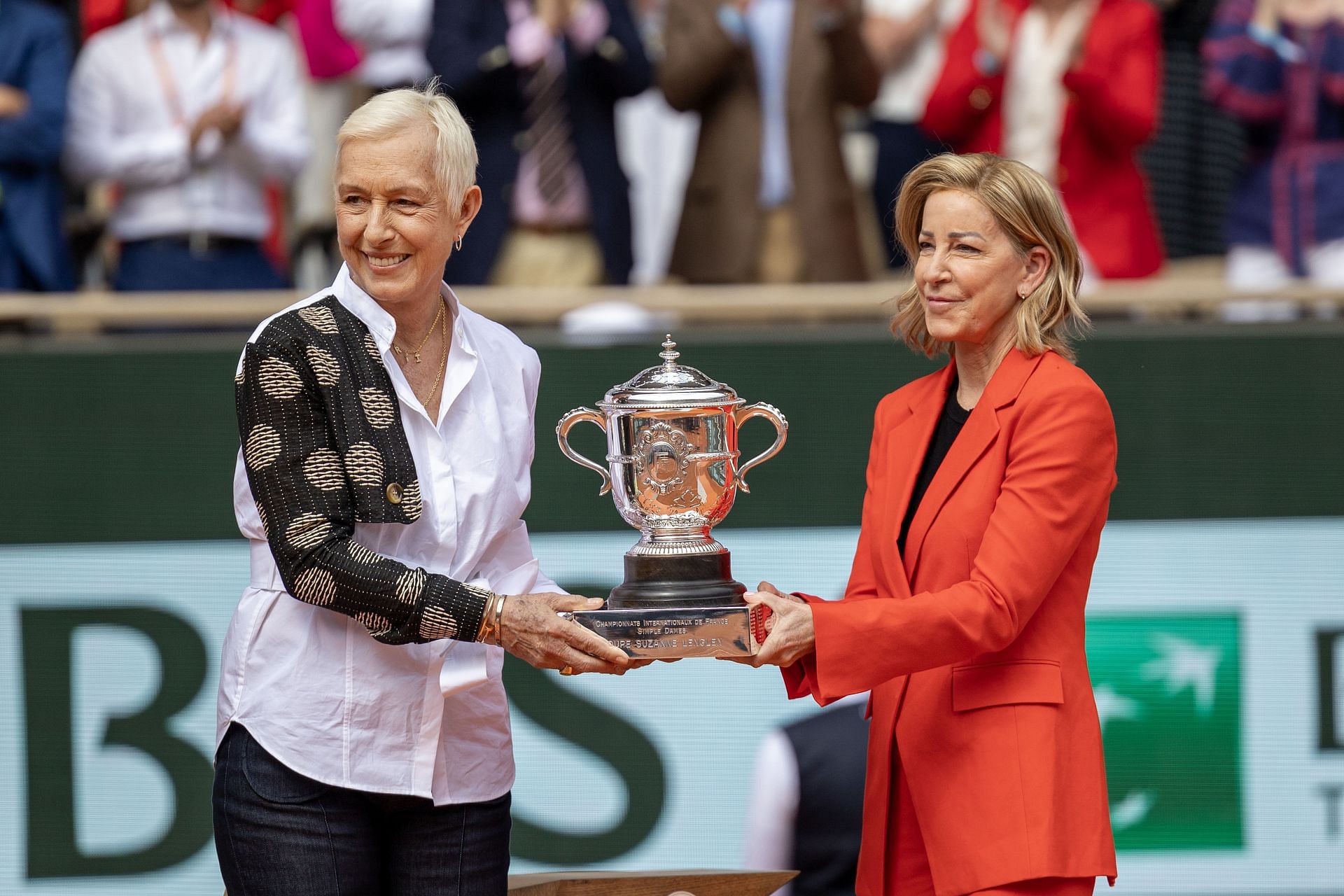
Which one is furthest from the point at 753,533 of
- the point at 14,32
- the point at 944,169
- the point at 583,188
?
the point at 14,32

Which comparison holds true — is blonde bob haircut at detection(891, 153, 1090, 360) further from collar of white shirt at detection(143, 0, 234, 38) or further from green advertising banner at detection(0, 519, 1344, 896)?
collar of white shirt at detection(143, 0, 234, 38)

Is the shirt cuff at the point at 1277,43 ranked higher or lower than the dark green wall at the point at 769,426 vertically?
higher

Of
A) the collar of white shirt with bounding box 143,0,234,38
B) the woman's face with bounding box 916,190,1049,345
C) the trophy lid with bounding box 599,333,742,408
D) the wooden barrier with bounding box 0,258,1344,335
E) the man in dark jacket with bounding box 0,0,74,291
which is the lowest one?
the trophy lid with bounding box 599,333,742,408

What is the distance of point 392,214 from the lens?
8.20 ft

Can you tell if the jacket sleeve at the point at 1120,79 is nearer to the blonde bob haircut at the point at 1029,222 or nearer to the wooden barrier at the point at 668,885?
the blonde bob haircut at the point at 1029,222

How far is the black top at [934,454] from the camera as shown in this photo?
106 inches

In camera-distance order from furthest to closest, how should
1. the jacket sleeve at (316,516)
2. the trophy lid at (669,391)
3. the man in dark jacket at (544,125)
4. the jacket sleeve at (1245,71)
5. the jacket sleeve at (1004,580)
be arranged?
the jacket sleeve at (1245,71), the man in dark jacket at (544,125), the trophy lid at (669,391), the jacket sleeve at (1004,580), the jacket sleeve at (316,516)

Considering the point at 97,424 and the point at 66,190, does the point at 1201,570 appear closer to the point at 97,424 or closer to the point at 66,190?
the point at 97,424

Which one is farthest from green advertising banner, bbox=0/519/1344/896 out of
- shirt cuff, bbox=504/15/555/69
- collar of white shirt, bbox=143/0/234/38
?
collar of white shirt, bbox=143/0/234/38

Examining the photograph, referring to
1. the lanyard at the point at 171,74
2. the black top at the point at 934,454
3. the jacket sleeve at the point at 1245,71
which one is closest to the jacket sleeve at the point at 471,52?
the lanyard at the point at 171,74

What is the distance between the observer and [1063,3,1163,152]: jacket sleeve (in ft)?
16.2

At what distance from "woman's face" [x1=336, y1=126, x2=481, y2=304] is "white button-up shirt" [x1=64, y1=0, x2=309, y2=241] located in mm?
2620

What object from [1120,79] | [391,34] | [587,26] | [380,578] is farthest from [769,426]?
[380,578]

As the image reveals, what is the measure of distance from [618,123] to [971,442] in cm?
285
